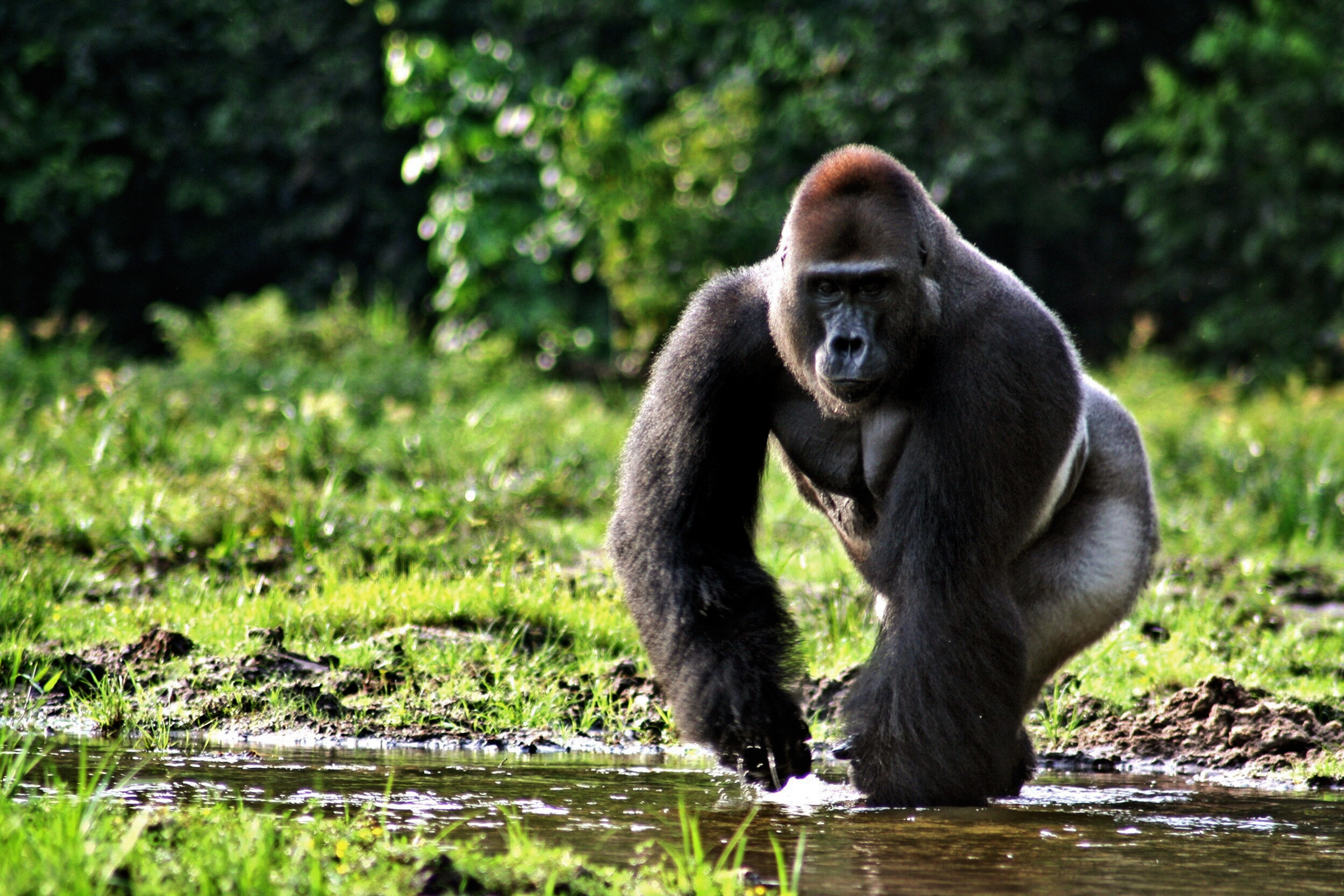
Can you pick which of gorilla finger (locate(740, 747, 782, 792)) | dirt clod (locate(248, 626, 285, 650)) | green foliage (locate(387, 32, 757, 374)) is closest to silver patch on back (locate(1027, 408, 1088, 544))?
gorilla finger (locate(740, 747, 782, 792))

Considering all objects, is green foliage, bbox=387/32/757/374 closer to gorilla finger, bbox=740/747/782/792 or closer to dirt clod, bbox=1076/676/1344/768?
dirt clod, bbox=1076/676/1344/768

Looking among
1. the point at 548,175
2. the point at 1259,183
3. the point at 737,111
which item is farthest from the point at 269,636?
the point at 1259,183

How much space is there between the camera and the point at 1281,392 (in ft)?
38.2

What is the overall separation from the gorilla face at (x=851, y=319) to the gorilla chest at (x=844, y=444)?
21 centimetres

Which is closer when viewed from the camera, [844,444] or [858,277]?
[858,277]

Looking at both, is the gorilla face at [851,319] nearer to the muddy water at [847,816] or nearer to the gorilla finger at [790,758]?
the gorilla finger at [790,758]

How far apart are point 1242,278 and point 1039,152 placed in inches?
86.3

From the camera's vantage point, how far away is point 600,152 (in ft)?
35.8

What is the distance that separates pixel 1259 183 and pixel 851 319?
33.3ft

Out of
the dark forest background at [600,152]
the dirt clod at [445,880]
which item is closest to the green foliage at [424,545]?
the dirt clod at [445,880]

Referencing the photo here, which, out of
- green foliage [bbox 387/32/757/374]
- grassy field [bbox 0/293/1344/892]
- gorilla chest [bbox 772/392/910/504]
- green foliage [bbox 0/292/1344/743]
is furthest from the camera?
green foliage [bbox 387/32/757/374]

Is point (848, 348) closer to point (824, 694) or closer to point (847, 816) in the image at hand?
point (847, 816)

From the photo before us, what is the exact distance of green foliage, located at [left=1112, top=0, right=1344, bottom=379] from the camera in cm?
1194

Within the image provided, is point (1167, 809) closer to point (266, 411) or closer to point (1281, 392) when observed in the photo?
point (266, 411)
